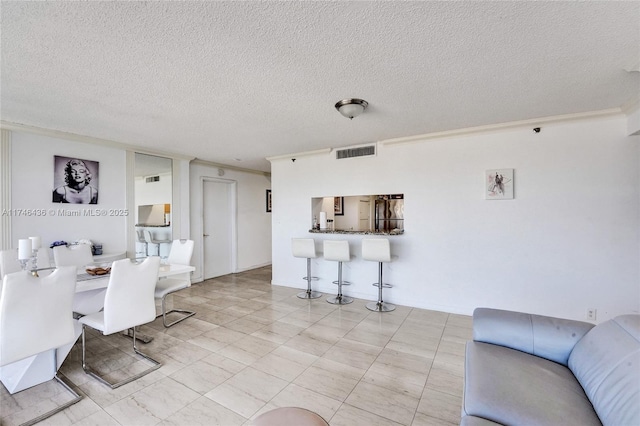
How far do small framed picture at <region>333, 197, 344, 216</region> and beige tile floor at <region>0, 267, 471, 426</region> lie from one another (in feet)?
7.40

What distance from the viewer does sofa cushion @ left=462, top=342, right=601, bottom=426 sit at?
1.21m

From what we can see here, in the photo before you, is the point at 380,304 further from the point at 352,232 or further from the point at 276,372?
the point at 276,372

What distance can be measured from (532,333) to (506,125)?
8.56ft

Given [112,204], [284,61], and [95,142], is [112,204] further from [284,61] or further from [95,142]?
[284,61]

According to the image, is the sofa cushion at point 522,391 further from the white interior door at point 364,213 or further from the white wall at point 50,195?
the white wall at point 50,195

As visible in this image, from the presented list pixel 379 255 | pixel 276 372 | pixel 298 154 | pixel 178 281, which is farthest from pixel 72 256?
pixel 379 255

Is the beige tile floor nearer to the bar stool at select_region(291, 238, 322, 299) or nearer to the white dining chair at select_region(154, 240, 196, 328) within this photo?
the white dining chair at select_region(154, 240, 196, 328)

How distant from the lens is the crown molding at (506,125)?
2986 millimetres

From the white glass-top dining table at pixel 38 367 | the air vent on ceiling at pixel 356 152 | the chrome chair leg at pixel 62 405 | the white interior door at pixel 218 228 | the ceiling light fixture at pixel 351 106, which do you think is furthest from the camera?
the white interior door at pixel 218 228

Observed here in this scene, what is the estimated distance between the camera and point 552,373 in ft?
4.99

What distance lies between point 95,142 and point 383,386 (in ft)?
15.8

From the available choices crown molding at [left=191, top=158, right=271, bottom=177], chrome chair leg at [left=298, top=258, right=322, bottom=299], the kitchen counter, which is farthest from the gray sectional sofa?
crown molding at [left=191, top=158, right=271, bottom=177]

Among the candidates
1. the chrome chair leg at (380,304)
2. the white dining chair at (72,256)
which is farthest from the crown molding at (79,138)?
the chrome chair leg at (380,304)

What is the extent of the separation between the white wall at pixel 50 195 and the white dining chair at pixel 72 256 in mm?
606
